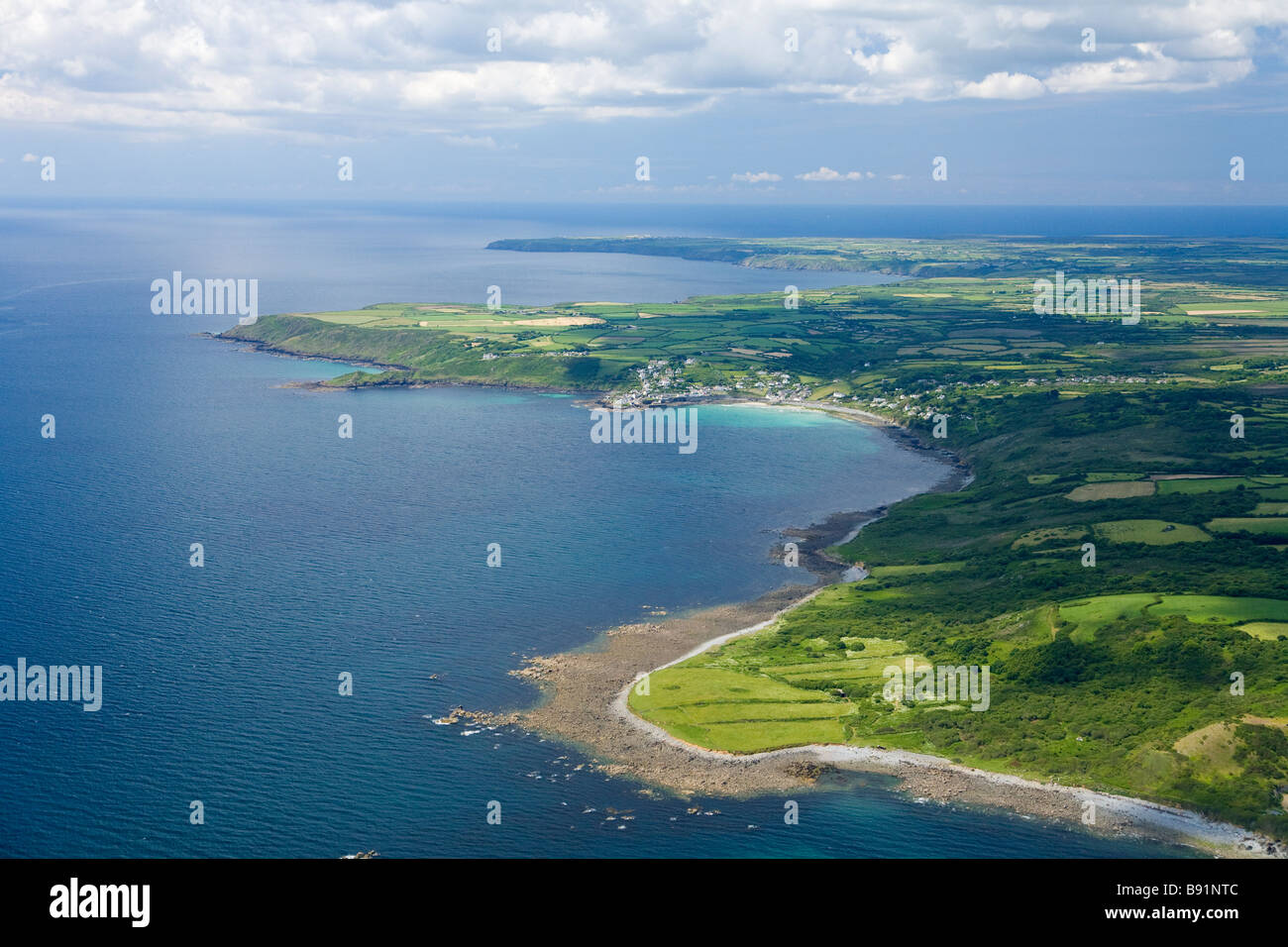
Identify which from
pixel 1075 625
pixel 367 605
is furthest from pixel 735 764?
pixel 367 605

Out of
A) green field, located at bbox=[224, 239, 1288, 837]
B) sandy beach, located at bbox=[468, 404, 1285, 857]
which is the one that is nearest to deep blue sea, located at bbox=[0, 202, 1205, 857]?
sandy beach, located at bbox=[468, 404, 1285, 857]

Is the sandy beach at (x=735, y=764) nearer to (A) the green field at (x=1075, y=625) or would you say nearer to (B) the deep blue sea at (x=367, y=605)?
(A) the green field at (x=1075, y=625)

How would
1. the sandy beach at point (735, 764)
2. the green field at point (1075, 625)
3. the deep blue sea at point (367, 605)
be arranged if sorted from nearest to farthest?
1. the deep blue sea at point (367, 605)
2. the sandy beach at point (735, 764)
3. the green field at point (1075, 625)

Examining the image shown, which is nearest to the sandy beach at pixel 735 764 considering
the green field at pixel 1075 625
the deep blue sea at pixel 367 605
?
the green field at pixel 1075 625

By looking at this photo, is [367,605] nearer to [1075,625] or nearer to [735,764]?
[735,764]

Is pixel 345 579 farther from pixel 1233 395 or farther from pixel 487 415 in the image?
pixel 1233 395

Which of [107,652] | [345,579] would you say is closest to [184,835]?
[107,652]
